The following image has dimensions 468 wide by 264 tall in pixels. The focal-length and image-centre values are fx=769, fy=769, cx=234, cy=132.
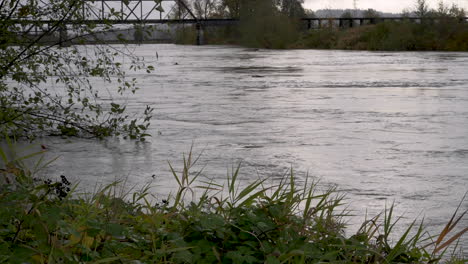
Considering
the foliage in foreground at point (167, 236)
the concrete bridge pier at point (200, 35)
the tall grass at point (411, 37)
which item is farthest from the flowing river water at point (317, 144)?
the concrete bridge pier at point (200, 35)

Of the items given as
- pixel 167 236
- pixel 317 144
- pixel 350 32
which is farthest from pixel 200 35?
pixel 167 236

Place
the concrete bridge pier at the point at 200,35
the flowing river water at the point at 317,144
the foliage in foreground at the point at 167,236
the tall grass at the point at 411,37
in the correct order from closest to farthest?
the foliage in foreground at the point at 167,236
the flowing river water at the point at 317,144
the tall grass at the point at 411,37
the concrete bridge pier at the point at 200,35

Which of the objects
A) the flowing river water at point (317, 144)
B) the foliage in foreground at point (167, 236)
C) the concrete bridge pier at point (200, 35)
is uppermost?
the foliage in foreground at point (167, 236)

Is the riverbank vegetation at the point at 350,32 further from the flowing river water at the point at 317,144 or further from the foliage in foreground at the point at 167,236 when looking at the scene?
the foliage in foreground at the point at 167,236

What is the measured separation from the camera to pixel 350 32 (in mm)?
51750

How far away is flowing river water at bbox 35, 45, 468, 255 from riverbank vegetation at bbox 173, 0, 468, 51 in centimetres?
2891

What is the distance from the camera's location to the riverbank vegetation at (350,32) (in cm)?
4294

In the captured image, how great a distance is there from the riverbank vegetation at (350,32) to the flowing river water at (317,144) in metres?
28.9

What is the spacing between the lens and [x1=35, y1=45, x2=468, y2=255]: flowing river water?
5992 mm

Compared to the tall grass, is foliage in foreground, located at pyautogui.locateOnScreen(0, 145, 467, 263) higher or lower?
higher

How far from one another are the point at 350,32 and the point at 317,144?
44739 mm

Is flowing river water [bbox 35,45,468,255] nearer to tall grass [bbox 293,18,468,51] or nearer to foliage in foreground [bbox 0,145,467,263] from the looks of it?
foliage in foreground [bbox 0,145,467,263]

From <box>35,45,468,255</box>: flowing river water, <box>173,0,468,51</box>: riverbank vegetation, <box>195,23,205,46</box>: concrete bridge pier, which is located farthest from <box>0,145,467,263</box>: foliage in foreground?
<box>195,23,205,46</box>: concrete bridge pier

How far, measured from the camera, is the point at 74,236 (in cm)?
292
